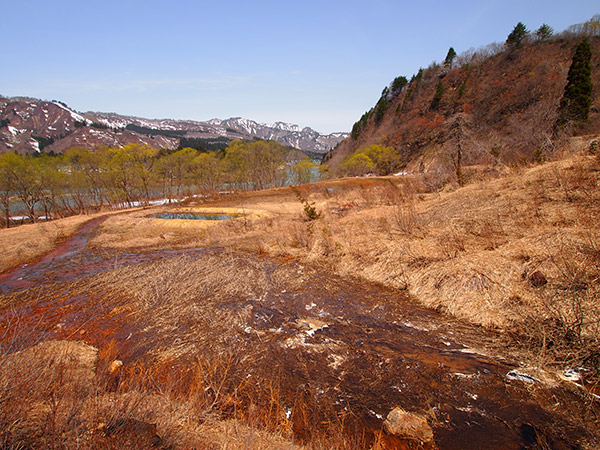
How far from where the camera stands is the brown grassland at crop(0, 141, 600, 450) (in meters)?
2.27

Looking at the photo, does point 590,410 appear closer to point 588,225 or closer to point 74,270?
point 588,225

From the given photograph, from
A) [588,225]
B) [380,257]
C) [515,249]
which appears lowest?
[380,257]

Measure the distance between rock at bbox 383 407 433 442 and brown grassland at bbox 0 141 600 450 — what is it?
290 millimetres

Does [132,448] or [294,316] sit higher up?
[132,448]

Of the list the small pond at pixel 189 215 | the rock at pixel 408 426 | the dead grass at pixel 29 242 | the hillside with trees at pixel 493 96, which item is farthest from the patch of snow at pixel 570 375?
the hillside with trees at pixel 493 96

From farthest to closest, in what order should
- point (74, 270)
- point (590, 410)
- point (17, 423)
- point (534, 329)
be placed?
point (74, 270) → point (534, 329) → point (590, 410) → point (17, 423)

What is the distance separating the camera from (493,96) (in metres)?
53.6

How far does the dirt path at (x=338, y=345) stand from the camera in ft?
9.80

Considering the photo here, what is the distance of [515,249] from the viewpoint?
18.5ft

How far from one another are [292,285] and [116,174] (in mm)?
37530

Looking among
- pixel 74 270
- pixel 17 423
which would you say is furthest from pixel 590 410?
pixel 74 270

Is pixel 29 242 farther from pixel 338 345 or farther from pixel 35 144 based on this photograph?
pixel 35 144

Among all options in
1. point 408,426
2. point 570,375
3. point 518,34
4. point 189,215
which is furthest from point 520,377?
point 518,34

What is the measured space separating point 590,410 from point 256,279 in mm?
6451
